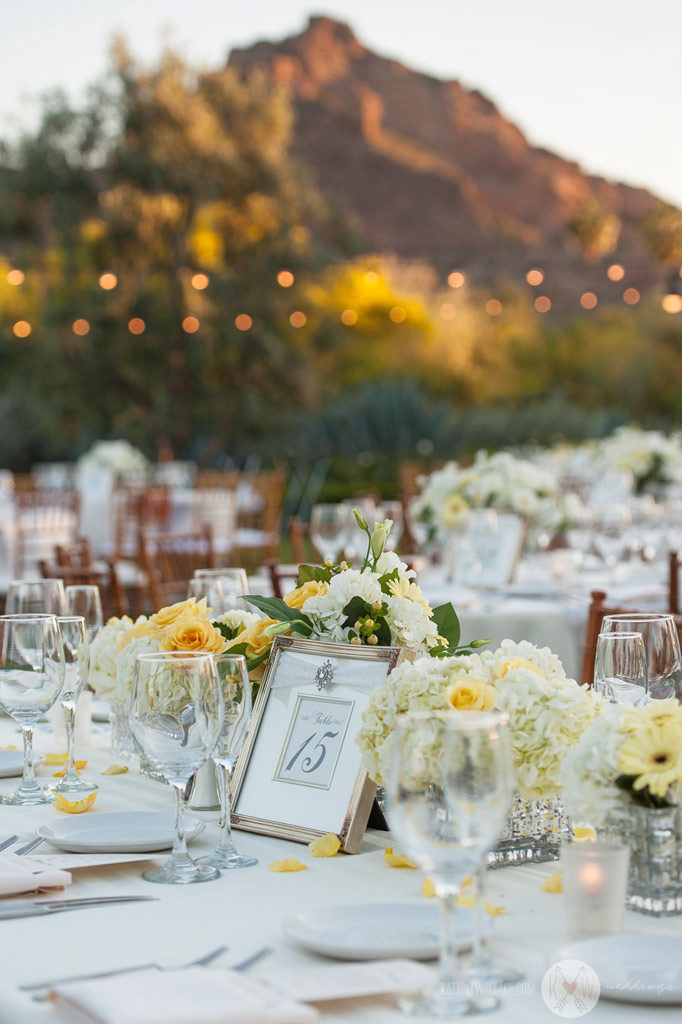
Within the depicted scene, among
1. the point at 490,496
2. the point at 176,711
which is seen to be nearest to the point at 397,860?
the point at 176,711

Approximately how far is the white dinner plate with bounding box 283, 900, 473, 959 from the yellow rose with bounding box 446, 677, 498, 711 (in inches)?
9.6

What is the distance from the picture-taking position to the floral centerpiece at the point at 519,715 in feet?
5.31

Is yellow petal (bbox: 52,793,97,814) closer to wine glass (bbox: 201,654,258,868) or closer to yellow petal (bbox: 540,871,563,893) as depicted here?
wine glass (bbox: 201,654,258,868)

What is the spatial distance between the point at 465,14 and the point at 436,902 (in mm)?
35942

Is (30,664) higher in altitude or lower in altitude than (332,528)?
lower

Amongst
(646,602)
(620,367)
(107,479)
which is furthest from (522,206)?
(646,602)

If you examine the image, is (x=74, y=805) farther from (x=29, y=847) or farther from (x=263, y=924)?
(x=263, y=924)

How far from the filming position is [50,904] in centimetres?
151

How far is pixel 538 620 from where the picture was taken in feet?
15.3

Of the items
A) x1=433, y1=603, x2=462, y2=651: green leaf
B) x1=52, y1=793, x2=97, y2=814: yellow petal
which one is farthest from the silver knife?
x1=433, y1=603, x2=462, y2=651: green leaf

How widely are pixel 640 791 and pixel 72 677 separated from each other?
3.25ft

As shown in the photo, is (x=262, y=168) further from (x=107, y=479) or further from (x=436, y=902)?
(x=436, y=902)

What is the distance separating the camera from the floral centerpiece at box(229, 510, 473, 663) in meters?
1.89

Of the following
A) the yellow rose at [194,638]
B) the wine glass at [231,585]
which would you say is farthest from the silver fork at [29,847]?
the wine glass at [231,585]
